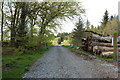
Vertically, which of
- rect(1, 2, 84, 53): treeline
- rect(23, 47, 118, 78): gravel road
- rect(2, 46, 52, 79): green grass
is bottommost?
rect(23, 47, 118, 78): gravel road

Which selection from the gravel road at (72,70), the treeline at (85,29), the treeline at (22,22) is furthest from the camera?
the treeline at (85,29)

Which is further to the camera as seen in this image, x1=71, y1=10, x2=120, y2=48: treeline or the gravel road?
x1=71, y1=10, x2=120, y2=48: treeline

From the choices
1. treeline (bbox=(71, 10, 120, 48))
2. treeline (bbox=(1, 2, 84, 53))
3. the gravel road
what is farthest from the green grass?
treeline (bbox=(71, 10, 120, 48))

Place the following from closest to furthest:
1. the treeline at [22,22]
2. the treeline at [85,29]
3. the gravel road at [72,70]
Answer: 1. the gravel road at [72,70]
2. the treeline at [22,22]
3. the treeline at [85,29]

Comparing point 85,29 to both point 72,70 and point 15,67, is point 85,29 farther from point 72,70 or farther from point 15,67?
point 15,67

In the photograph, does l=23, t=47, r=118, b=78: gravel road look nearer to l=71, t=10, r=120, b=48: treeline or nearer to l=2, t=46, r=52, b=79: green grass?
l=2, t=46, r=52, b=79: green grass

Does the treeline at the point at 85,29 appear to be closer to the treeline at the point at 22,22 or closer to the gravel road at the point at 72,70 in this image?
the treeline at the point at 22,22

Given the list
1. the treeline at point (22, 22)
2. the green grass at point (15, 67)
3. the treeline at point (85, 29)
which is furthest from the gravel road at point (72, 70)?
the treeline at point (85, 29)

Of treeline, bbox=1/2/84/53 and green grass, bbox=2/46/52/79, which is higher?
treeline, bbox=1/2/84/53

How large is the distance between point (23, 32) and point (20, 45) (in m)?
1.34

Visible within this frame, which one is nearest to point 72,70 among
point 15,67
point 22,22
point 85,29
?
point 15,67

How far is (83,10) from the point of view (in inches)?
635

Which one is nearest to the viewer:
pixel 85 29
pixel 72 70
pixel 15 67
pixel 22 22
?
pixel 72 70

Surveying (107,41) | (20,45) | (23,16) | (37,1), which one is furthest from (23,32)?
(107,41)
